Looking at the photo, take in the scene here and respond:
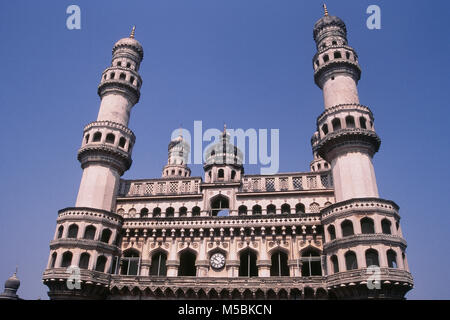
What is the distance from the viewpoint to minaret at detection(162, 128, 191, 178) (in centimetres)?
6475

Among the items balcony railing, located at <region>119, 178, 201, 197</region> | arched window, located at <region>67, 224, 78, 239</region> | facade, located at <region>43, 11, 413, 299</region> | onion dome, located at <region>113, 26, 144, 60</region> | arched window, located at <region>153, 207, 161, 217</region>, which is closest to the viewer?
facade, located at <region>43, 11, 413, 299</region>

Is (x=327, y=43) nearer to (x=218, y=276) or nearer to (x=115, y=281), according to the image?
(x=218, y=276)

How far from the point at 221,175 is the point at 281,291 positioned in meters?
14.2

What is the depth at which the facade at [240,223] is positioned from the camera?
2680 cm

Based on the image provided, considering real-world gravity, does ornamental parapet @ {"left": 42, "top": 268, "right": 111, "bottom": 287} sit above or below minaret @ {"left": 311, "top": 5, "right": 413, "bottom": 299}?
below

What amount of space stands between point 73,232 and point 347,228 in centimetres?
2258

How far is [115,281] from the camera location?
2933 centimetres

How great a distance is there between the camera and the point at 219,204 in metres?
34.4

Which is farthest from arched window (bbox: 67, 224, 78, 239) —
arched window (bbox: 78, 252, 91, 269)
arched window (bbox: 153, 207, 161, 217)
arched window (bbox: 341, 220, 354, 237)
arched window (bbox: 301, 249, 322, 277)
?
arched window (bbox: 341, 220, 354, 237)

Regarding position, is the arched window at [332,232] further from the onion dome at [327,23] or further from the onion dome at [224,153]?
the onion dome at [327,23]

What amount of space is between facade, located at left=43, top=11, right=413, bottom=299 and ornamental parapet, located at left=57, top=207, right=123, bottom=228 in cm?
9

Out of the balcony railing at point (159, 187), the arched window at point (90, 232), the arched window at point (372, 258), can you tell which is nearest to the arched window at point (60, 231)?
the arched window at point (90, 232)

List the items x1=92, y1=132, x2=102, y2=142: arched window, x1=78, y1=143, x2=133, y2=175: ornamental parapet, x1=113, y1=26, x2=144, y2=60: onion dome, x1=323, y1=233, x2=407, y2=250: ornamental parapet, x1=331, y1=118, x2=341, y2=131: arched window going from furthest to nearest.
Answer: x1=113, y1=26, x2=144, y2=60: onion dome → x1=92, y1=132, x2=102, y2=142: arched window → x1=78, y1=143, x2=133, y2=175: ornamental parapet → x1=331, y1=118, x2=341, y2=131: arched window → x1=323, y1=233, x2=407, y2=250: ornamental parapet

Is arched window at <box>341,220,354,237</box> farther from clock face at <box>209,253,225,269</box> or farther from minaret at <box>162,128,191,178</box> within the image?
minaret at <box>162,128,191,178</box>
